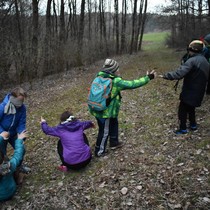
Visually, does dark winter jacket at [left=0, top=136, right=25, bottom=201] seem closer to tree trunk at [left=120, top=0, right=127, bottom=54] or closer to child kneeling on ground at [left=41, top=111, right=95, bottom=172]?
child kneeling on ground at [left=41, top=111, right=95, bottom=172]

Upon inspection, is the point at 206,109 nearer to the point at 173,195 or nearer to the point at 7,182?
the point at 173,195

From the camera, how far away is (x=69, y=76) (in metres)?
17.7

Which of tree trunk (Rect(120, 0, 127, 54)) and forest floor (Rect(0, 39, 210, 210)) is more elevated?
tree trunk (Rect(120, 0, 127, 54))

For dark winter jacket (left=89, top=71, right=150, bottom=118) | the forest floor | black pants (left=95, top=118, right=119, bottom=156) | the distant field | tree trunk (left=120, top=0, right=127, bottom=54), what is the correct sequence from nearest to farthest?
1. the forest floor
2. dark winter jacket (left=89, top=71, right=150, bottom=118)
3. black pants (left=95, top=118, right=119, bottom=156)
4. tree trunk (left=120, top=0, right=127, bottom=54)
5. the distant field

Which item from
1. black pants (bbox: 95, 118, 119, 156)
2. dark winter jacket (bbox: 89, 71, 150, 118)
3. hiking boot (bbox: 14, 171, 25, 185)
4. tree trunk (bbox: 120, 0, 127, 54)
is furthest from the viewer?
tree trunk (bbox: 120, 0, 127, 54)

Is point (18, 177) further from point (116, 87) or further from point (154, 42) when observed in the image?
point (154, 42)

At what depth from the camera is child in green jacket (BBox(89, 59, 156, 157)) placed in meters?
5.20

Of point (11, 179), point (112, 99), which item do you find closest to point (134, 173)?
point (112, 99)

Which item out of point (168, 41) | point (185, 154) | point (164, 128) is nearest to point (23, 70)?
point (164, 128)

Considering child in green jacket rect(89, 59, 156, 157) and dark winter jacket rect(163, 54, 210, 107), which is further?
dark winter jacket rect(163, 54, 210, 107)

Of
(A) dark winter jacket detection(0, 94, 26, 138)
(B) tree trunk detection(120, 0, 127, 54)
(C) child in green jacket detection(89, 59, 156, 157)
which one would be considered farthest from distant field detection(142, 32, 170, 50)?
(A) dark winter jacket detection(0, 94, 26, 138)

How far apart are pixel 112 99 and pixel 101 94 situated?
296 mm

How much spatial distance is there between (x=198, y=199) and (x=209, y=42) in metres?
5.66

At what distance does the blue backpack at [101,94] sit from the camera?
203 inches
